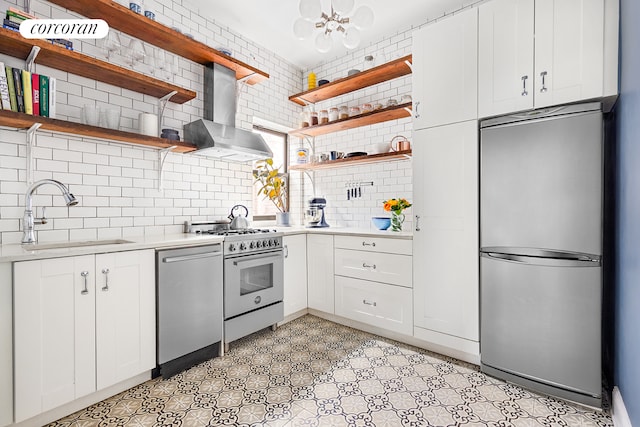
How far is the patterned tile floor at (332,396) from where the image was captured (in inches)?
70.0

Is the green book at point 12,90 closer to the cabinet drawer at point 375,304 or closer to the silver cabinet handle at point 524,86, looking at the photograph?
the cabinet drawer at point 375,304

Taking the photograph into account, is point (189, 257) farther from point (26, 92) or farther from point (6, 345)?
point (26, 92)

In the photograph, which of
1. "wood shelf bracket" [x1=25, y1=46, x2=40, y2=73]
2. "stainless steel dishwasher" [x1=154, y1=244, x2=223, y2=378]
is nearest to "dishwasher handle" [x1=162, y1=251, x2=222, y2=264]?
"stainless steel dishwasher" [x1=154, y1=244, x2=223, y2=378]

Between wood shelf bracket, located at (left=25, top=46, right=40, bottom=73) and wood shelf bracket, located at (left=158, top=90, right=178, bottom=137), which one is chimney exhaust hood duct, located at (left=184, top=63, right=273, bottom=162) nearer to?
wood shelf bracket, located at (left=158, top=90, right=178, bottom=137)

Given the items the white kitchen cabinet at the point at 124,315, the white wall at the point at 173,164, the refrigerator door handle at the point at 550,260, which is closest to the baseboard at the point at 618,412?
the refrigerator door handle at the point at 550,260

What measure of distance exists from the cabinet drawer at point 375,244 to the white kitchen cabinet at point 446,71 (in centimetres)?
99

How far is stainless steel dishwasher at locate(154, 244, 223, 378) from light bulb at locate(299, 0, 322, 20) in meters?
1.82

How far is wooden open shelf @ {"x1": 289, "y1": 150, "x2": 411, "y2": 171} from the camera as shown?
3.23 meters

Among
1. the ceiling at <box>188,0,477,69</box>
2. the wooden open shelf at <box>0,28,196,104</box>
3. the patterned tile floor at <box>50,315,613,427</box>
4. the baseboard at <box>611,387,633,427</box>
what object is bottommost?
the patterned tile floor at <box>50,315,613,427</box>

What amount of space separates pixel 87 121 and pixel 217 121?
1.08 m

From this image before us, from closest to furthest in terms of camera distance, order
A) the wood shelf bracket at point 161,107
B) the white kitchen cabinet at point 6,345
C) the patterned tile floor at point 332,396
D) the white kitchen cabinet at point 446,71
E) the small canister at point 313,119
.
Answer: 1. the white kitchen cabinet at point 6,345
2. the patterned tile floor at point 332,396
3. the white kitchen cabinet at point 446,71
4. the wood shelf bracket at point 161,107
5. the small canister at point 313,119

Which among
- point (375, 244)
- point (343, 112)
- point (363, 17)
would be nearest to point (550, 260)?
point (375, 244)

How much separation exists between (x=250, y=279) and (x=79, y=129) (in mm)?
1681

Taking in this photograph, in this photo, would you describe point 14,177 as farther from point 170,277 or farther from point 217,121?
point 217,121
